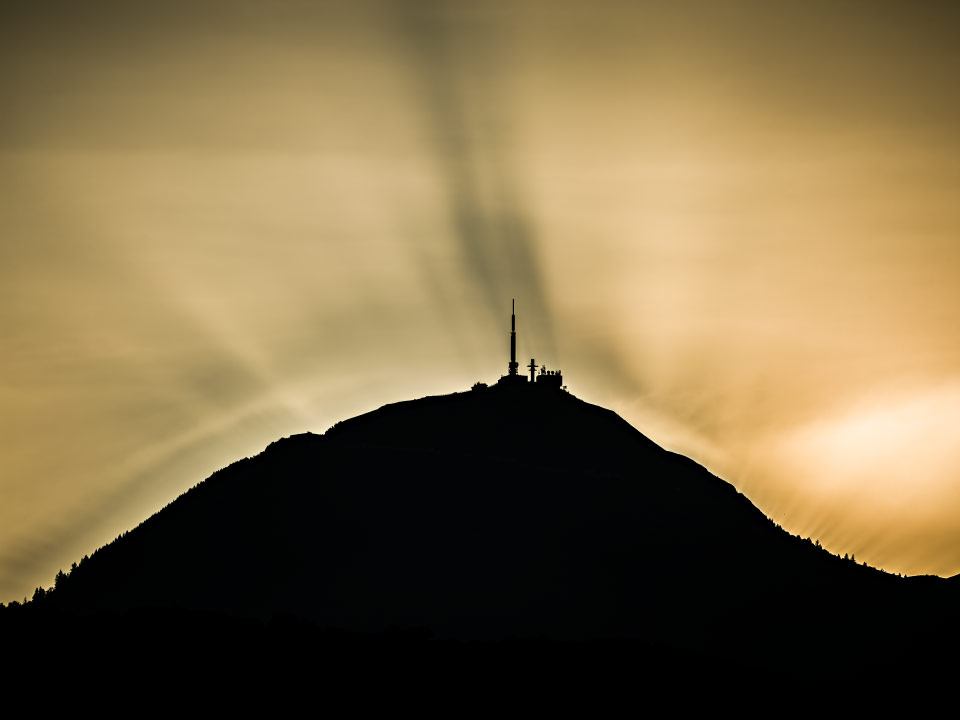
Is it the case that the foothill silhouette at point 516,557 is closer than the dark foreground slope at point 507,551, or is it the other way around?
the foothill silhouette at point 516,557

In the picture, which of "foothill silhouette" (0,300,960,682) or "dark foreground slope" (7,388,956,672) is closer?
"foothill silhouette" (0,300,960,682)

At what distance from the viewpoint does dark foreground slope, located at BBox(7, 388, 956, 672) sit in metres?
143

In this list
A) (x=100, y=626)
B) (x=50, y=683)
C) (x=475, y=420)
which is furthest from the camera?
(x=475, y=420)

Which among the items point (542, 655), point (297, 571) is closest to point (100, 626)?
point (542, 655)

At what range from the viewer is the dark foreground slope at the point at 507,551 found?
143 metres

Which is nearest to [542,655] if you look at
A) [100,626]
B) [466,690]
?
[466,690]

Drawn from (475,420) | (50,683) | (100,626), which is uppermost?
(475,420)

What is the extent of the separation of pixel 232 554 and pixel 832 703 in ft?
274

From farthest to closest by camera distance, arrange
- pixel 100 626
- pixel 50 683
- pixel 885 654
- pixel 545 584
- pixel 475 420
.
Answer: pixel 475 420 → pixel 545 584 → pixel 885 654 → pixel 100 626 → pixel 50 683

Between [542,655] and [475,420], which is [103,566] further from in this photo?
[542,655]

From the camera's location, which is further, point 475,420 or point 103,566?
point 475,420

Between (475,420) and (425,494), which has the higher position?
(475,420)

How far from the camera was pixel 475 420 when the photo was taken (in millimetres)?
180875

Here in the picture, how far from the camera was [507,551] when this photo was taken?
15875 cm
